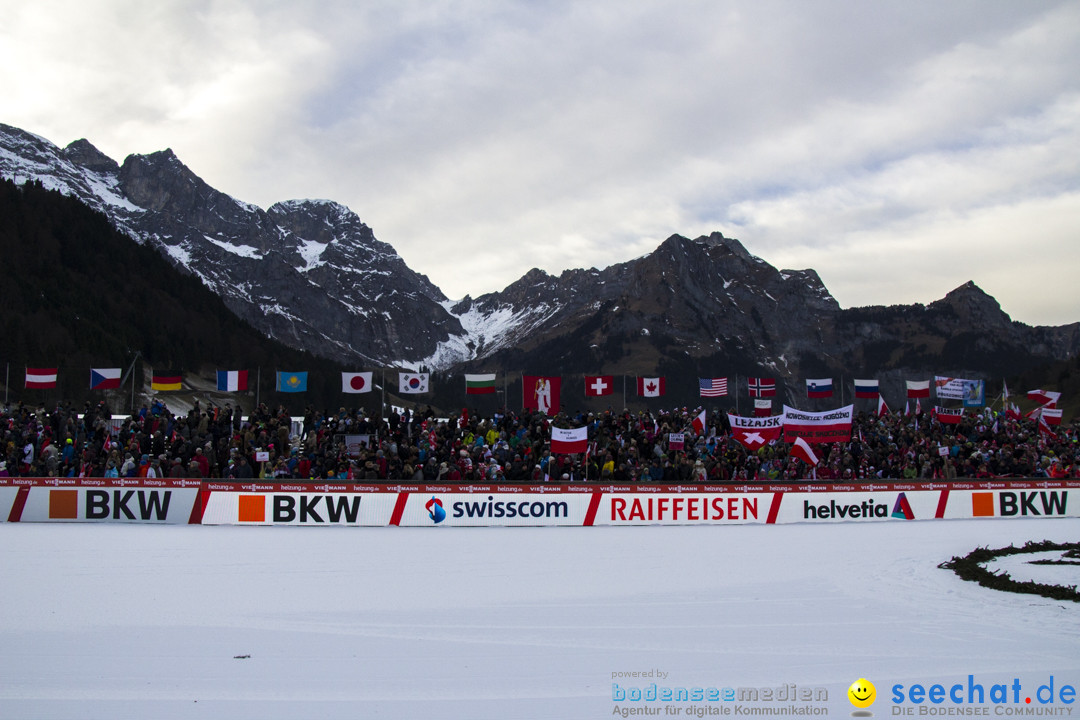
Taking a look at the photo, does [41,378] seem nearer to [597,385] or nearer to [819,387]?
[597,385]

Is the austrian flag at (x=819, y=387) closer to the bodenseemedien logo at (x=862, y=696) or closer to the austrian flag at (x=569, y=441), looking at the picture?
the austrian flag at (x=569, y=441)

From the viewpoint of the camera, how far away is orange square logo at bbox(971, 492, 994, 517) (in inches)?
985

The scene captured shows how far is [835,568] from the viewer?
1428 cm

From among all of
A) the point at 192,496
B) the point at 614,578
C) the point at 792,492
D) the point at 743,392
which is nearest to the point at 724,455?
the point at 792,492

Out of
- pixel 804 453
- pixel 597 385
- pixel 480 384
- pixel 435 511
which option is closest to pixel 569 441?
pixel 435 511

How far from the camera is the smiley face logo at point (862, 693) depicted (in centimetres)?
702

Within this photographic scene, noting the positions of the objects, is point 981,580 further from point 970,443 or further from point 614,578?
point 970,443

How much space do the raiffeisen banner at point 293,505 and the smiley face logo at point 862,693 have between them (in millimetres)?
16477

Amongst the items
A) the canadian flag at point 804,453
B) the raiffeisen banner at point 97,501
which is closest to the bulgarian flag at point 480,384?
the canadian flag at point 804,453

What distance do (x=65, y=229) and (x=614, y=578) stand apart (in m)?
113

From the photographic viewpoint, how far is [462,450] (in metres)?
24.9

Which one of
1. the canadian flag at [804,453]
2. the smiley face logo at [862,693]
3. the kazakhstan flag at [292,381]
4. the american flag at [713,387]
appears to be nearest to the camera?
the smiley face logo at [862,693]

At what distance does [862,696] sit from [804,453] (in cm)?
2122

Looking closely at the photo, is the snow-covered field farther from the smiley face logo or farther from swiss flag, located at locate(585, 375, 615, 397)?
swiss flag, located at locate(585, 375, 615, 397)
